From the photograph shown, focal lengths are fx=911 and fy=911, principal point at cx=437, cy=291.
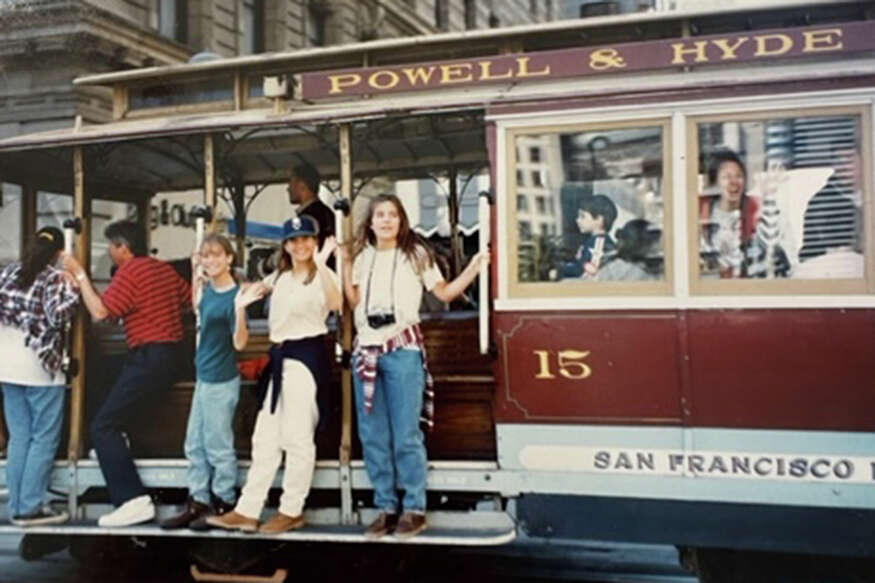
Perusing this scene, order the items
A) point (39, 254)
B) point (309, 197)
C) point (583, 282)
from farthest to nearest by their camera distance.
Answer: point (309, 197) < point (39, 254) < point (583, 282)

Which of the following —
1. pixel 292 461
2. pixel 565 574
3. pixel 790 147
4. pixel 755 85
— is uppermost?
pixel 755 85

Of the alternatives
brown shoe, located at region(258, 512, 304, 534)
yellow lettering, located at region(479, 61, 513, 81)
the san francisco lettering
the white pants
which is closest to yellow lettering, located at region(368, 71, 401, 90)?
yellow lettering, located at region(479, 61, 513, 81)

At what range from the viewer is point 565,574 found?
5.99 m

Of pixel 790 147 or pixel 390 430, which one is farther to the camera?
pixel 390 430

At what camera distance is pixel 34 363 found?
527cm

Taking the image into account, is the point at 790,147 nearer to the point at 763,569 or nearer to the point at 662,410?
the point at 662,410

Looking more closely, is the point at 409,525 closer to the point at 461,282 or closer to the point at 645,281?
the point at 461,282

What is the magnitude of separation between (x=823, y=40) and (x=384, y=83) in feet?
7.35

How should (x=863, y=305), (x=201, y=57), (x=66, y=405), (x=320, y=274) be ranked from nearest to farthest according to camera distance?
(x=863, y=305) < (x=320, y=274) < (x=66, y=405) < (x=201, y=57)

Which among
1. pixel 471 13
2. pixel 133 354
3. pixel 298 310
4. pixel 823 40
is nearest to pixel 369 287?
pixel 298 310

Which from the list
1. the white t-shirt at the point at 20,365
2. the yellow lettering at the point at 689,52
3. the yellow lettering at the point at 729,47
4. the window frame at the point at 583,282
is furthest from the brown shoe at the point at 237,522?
the yellow lettering at the point at 729,47

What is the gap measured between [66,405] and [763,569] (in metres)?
4.20

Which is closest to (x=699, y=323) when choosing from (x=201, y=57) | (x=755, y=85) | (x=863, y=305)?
(x=863, y=305)

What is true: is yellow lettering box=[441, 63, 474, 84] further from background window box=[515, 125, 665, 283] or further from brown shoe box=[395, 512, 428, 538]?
brown shoe box=[395, 512, 428, 538]
